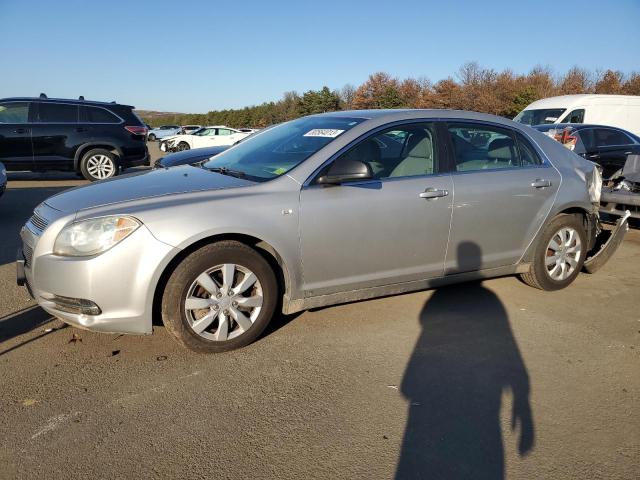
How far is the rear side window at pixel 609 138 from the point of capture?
11.3m

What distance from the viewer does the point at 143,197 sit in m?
3.37

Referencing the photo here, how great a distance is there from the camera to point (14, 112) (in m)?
10.7

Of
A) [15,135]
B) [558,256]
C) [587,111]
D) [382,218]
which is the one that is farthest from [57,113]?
[587,111]

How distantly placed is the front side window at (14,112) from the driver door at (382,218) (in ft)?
31.6

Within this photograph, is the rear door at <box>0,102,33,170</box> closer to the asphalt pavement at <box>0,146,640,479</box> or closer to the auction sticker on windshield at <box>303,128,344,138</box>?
the asphalt pavement at <box>0,146,640,479</box>

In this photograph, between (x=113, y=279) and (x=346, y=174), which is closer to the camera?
(x=113, y=279)

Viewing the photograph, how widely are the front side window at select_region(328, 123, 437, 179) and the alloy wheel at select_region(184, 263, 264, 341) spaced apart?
4.37 ft

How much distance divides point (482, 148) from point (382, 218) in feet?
4.41

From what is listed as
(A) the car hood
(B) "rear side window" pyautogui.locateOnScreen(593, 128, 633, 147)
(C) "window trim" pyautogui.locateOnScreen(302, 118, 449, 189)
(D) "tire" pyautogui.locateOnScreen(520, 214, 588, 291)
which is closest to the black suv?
(A) the car hood

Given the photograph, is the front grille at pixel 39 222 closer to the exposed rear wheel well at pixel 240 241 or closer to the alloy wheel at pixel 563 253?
the exposed rear wheel well at pixel 240 241

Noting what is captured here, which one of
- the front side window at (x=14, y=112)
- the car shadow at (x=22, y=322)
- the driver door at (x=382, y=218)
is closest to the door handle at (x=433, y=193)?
the driver door at (x=382, y=218)

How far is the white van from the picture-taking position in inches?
583

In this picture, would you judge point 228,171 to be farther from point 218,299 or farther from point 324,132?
point 218,299

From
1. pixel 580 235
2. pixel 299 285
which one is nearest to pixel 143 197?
pixel 299 285
